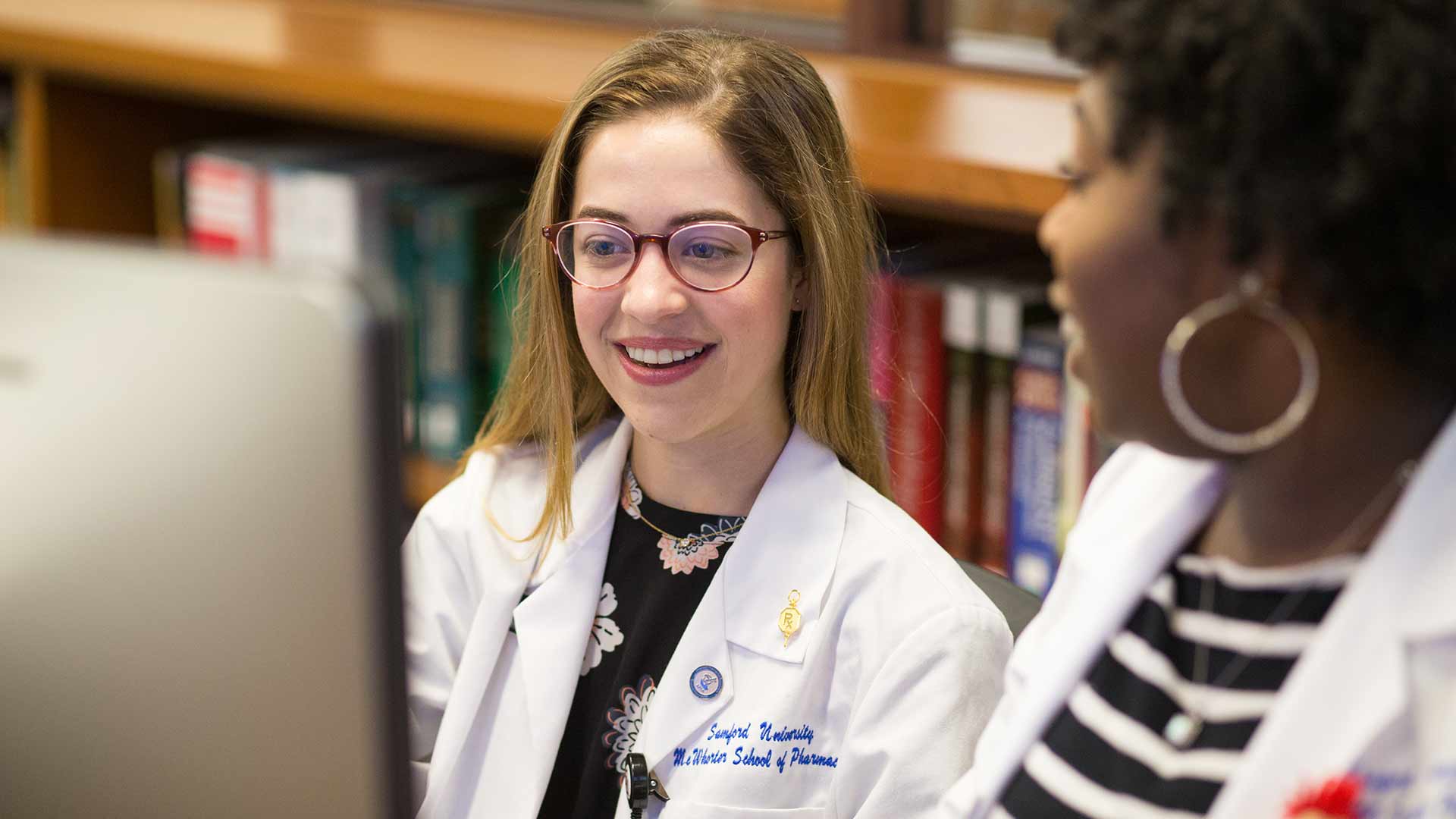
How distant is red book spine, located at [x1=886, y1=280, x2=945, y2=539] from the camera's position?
1.76 metres

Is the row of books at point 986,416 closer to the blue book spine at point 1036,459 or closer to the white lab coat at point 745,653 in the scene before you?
the blue book spine at point 1036,459

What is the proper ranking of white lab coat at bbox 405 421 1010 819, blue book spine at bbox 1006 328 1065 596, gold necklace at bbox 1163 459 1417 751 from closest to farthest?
gold necklace at bbox 1163 459 1417 751 → white lab coat at bbox 405 421 1010 819 → blue book spine at bbox 1006 328 1065 596

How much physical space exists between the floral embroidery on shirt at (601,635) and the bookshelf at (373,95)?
0.54 metres

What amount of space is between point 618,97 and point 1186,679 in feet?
2.13

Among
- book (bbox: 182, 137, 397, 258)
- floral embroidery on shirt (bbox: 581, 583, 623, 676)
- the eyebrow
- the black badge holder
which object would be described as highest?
the eyebrow

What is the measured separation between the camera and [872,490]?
1.23m

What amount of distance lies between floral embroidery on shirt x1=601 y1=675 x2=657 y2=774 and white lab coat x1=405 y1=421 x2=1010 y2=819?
0.12 feet

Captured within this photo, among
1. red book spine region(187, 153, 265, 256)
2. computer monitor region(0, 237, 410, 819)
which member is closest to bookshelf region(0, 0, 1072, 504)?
red book spine region(187, 153, 265, 256)

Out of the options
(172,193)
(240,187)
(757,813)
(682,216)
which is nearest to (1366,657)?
(757,813)

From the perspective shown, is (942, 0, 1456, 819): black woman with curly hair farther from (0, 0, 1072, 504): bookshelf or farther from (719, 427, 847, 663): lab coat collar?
(0, 0, 1072, 504): bookshelf

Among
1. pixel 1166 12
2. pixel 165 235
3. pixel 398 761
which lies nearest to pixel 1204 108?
Result: pixel 1166 12

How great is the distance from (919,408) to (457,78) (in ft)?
2.35

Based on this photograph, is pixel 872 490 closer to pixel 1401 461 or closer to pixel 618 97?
pixel 618 97

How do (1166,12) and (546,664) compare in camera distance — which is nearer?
(1166,12)
